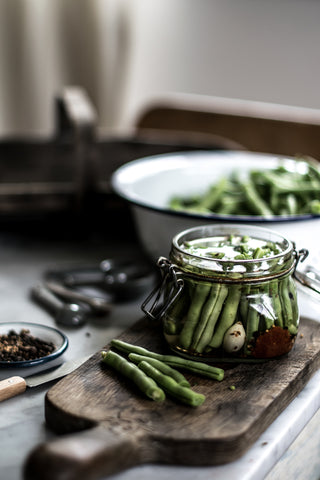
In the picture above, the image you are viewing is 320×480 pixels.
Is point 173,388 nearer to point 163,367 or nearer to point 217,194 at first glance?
point 163,367

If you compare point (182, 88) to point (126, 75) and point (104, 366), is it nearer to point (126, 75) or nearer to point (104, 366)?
point (126, 75)

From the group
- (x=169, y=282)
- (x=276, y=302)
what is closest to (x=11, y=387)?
(x=169, y=282)

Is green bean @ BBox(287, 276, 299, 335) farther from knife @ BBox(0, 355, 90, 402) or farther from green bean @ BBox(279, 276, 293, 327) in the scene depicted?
knife @ BBox(0, 355, 90, 402)

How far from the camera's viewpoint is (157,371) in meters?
0.90

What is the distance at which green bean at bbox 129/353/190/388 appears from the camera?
2.91 ft

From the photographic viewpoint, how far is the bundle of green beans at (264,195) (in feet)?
4.39

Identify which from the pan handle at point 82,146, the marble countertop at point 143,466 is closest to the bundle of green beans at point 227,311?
the marble countertop at point 143,466

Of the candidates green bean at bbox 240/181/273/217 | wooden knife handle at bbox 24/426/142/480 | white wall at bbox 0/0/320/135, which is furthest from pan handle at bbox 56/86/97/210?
white wall at bbox 0/0/320/135

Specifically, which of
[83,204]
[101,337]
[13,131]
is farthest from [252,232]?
[13,131]

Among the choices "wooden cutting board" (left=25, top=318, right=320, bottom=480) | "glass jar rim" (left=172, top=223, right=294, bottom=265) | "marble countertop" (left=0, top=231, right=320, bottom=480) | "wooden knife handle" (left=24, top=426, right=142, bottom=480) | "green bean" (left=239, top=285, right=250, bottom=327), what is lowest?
"marble countertop" (left=0, top=231, right=320, bottom=480)

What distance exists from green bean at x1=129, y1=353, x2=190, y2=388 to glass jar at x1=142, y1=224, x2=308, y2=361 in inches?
2.2

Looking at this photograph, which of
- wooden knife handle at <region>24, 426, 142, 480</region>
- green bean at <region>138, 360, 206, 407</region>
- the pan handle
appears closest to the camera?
wooden knife handle at <region>24, 426, 142, 480</region>

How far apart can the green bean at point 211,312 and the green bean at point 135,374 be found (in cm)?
11

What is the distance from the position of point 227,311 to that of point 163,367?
13cm
